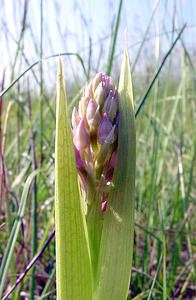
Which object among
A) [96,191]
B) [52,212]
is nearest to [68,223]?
[96,191]

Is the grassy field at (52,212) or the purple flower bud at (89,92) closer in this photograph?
the purple flower bud at (89,92)

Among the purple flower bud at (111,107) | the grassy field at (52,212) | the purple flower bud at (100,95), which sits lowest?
the grassy field at (52,212)

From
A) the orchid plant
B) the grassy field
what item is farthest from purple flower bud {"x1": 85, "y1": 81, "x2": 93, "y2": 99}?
the grassy field

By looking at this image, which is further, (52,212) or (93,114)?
(52,212)

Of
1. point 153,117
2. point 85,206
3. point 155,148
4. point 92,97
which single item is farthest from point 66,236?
point 153,117

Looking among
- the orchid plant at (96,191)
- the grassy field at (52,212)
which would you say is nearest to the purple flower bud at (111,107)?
the orchid plant at (96,191)

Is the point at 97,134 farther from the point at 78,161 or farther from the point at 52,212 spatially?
the point at 52,212

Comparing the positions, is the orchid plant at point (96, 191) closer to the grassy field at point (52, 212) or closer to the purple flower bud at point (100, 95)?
the purple flower bud at point (100, 95)
